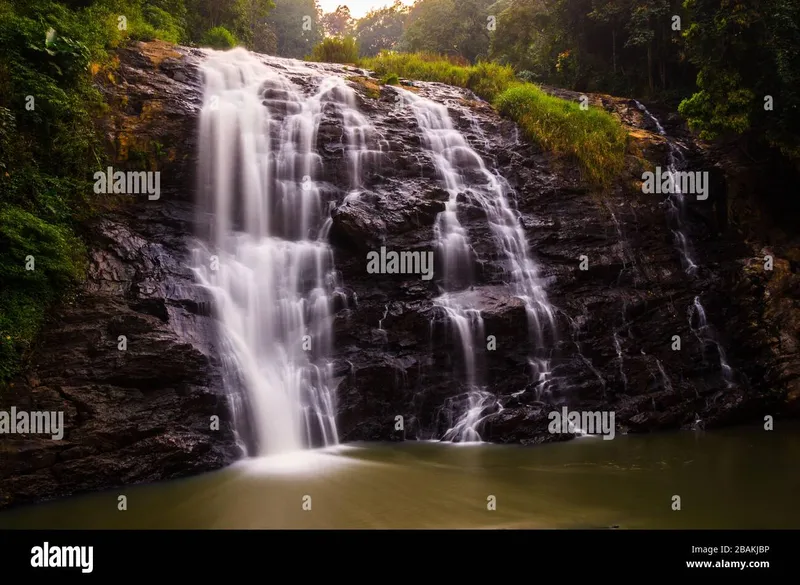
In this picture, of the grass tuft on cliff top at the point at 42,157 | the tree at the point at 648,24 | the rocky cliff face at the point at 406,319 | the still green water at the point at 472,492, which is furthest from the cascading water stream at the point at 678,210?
the grass tuft on cliff top at the point at 42,157

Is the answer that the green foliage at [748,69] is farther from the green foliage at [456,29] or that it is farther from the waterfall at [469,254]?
the green foliage at [456,29]

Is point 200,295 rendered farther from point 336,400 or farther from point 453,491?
point 453,491

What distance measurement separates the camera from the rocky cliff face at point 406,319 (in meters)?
7.71

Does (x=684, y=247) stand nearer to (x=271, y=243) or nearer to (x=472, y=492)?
(x=472, y=492)

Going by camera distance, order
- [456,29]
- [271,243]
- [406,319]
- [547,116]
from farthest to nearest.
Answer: [456,29], [547,116], [271,243], [406,319]

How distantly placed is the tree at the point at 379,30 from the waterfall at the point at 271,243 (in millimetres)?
33303

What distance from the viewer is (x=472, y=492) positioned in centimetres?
700

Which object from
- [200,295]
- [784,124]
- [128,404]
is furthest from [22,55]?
[784,124]

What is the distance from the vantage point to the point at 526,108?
15.0 m

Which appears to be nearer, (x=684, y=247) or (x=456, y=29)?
(x=684, y=247)

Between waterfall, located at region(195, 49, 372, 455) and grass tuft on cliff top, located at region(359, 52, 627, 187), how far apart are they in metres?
4.29

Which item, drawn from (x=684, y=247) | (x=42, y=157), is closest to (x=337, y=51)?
(x=42, y=157)

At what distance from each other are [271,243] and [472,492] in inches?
243

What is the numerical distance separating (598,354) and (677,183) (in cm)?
563
